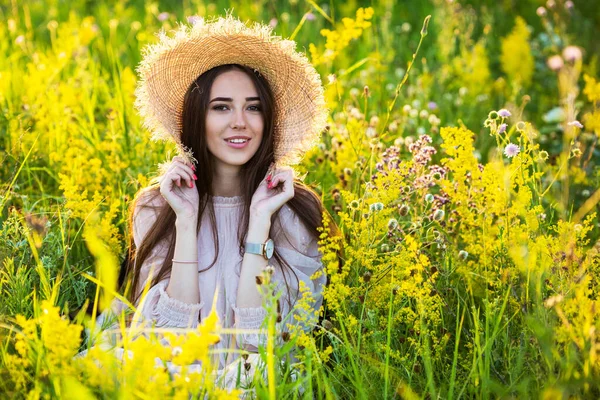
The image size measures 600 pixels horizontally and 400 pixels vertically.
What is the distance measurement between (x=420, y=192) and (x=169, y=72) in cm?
107

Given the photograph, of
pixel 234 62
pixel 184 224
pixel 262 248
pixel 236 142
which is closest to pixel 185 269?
pixel 184 224

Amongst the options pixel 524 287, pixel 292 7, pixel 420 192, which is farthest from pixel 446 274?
pixel 292 7

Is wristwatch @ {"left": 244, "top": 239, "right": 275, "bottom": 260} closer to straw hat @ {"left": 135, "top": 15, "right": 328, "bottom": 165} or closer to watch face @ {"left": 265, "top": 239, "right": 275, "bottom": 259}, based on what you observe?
watch face @ {"left": 265, "top": 239, "right": 275, "bottom": 259}

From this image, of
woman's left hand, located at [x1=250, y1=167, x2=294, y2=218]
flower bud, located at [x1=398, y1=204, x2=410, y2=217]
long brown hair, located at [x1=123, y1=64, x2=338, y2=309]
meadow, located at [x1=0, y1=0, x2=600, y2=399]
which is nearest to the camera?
meadow, located at [x1=0, y1=0, x2=600, y2=399]

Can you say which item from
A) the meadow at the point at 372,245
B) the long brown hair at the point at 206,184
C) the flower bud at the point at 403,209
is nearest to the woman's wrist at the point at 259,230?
the long brown hair at the point at 206,184

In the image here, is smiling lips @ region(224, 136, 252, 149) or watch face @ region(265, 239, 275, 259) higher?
smiling lips @ region(224, 136, 252, 149)

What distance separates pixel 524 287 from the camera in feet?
8.15

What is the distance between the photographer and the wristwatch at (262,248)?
2.89 meters

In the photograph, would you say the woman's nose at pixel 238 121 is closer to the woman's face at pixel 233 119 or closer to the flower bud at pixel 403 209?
the woman's face at pixel 233 119

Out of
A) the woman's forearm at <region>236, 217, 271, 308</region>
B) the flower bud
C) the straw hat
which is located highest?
the straw hat

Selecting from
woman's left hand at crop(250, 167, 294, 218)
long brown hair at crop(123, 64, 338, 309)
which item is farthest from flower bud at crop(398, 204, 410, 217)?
woman's left hand at crop(250, 167, 294, 218)

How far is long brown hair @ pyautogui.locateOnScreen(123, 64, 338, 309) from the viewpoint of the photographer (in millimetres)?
3043

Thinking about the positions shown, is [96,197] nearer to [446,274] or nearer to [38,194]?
[38,194]

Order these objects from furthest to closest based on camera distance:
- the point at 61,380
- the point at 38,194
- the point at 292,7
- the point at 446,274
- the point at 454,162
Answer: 1. the point at 292,7
2. the point at 38,194
3. the point at 454,162
4. the point at 446,274
5. the point at 61,380
